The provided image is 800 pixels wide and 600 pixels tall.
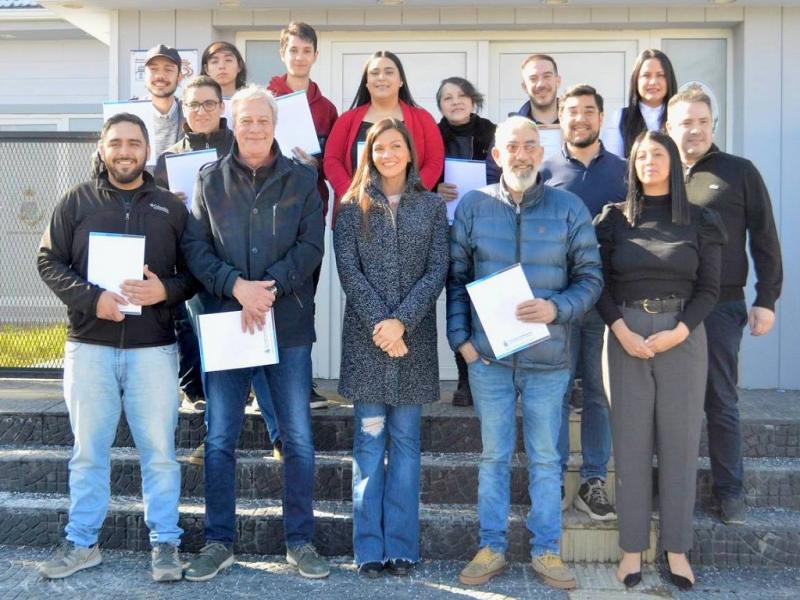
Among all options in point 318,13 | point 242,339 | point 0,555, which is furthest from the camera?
point 318,13

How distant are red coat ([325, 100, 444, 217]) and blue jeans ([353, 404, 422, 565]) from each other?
135 cm

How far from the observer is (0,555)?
14.3ft

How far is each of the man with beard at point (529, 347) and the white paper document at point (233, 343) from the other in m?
0.85

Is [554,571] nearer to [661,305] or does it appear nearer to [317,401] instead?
[661,305]

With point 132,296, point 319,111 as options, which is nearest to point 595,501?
point 132,296

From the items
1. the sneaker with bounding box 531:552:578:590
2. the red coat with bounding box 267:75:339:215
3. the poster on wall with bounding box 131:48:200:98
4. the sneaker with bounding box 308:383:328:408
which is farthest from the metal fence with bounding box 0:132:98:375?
the sneaker with bounding box 531:552:578:590

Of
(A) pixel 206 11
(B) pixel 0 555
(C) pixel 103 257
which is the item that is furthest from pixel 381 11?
(B) pixel 0 555

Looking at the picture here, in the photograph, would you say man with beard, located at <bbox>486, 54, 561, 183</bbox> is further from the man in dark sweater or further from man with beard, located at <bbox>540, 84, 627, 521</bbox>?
the man in dark sweater

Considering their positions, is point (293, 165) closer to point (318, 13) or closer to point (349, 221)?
point (349, 221)

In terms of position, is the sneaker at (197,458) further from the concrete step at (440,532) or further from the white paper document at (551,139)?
the white paper document at (551,139)

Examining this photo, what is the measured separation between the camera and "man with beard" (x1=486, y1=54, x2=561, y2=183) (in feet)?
15.7

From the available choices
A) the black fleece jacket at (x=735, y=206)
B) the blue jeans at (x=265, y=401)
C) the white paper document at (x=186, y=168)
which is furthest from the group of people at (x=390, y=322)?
the white paper document at (x=186, y=168)

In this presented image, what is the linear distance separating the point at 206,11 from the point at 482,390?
415cm

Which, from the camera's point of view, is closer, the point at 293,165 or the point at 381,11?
the point at 293,165
